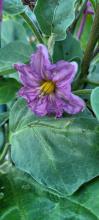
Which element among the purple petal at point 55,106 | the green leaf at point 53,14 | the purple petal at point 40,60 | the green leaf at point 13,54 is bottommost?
the purple petal at point 55,106

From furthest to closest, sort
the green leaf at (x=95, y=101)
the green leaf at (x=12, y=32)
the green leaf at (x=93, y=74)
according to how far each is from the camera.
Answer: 1. the green leaf at (x=12, y=32)
2. the green leaf at (x=93, y=74)
3. the green leaf at (x=95, y=101)

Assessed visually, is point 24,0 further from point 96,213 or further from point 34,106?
point 96,213

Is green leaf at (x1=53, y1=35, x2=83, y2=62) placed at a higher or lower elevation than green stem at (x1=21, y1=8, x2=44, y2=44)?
lower

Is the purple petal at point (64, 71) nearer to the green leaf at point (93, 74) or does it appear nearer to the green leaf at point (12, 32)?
the green leaf at point (93, 74)

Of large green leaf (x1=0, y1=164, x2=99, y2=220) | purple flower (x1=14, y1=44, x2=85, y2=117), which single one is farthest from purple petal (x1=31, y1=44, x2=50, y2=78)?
large green leaf (x1=0, y1=164, x2=99, y2=220)

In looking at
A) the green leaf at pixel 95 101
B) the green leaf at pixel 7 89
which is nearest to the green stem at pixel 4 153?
the green leaf at pixel 7 89

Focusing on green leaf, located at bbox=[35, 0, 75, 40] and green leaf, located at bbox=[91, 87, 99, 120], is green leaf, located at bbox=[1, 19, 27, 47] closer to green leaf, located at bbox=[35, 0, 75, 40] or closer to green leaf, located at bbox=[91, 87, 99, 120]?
green leaf, located at bbox=[35, 0, 75, 40]

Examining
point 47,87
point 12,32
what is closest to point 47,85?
point 47,87

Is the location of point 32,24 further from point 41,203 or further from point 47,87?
point 41,203
